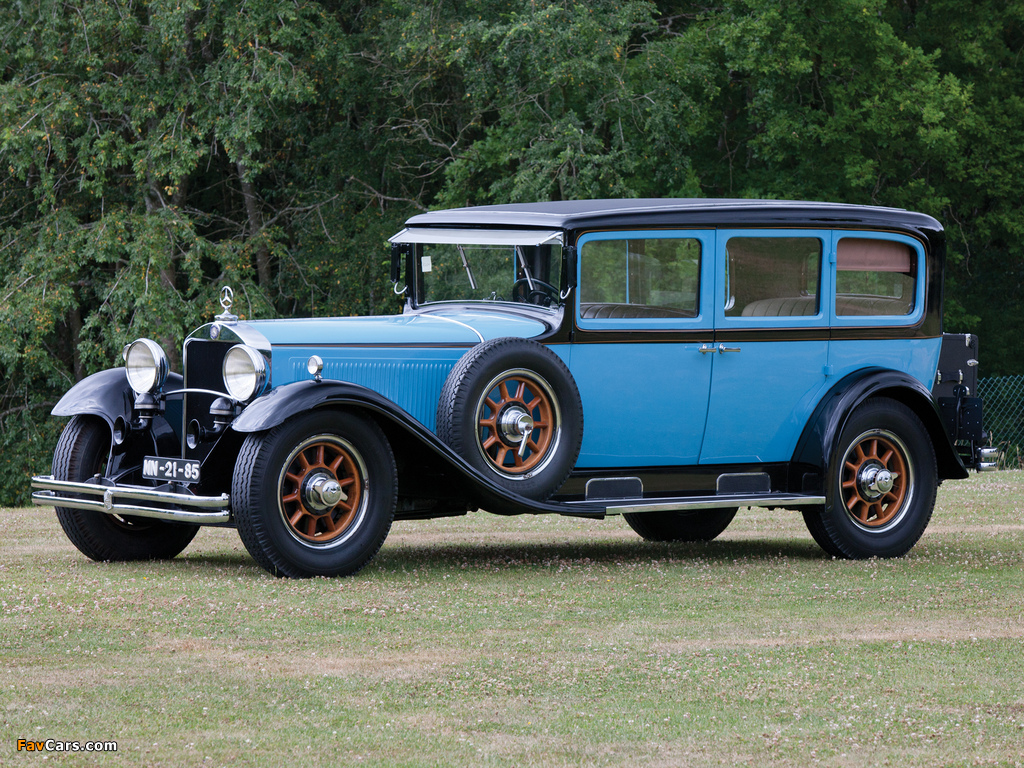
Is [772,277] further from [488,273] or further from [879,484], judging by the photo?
[488,273]

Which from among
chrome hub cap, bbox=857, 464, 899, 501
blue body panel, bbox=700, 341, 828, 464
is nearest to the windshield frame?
blue body panel, bbox=700, 341, 828, 464

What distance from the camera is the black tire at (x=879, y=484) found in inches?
366

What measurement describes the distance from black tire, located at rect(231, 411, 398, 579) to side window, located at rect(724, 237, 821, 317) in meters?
2.70

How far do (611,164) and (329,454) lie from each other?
14408 mm

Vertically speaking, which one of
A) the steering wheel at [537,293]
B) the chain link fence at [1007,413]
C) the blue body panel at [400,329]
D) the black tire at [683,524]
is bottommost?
the chain link fence at [1007,413]

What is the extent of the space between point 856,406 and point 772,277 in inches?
40.4

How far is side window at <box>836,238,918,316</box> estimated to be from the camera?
9.59 metres

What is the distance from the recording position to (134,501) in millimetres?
8344

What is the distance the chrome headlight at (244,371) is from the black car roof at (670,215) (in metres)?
2.05

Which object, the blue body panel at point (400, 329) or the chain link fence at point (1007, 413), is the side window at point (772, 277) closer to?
the blue body panel at point (400, 329)

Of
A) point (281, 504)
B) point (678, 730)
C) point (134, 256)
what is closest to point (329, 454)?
point (281, 504)

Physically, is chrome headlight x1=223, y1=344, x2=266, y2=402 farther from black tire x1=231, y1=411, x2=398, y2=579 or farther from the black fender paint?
the black fender paint

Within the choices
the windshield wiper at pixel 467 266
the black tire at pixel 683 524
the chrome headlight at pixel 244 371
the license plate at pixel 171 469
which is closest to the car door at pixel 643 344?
the windshield wiper at pixel 467 266

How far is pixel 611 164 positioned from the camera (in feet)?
70.8
